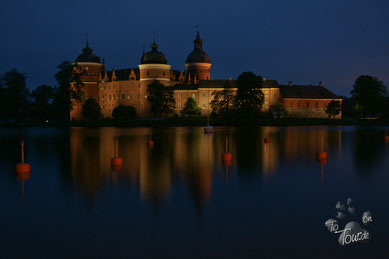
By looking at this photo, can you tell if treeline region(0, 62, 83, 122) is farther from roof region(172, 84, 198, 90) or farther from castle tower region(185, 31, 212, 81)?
castle tower region(185, 31, 212, 81)

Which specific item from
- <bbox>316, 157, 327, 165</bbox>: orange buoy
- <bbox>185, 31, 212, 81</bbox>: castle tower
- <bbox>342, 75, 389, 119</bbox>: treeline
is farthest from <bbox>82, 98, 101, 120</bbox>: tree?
<bbox>316, 157, 327, 165</bbox>: orange buoy

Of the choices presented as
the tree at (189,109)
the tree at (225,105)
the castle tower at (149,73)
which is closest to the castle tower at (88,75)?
the castle tower at (149,73)

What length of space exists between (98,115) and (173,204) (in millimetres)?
103808

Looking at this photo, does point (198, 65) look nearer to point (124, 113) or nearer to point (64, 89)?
point (124, 113)

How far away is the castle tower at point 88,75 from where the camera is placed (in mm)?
122500

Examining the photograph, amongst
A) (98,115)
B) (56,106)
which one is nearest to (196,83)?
(98,115)

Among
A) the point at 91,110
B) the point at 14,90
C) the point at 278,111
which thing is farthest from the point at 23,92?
the point at 278,111

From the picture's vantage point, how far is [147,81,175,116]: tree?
9875 cm

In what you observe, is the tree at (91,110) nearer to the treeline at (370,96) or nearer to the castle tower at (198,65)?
the castle tower at (198,65)

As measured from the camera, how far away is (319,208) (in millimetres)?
10945

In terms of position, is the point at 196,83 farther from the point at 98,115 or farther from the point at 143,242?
the point at 143,242

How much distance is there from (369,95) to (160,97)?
5894 cm

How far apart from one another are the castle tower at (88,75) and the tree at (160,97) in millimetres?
31477

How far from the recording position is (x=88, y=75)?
123625mm
